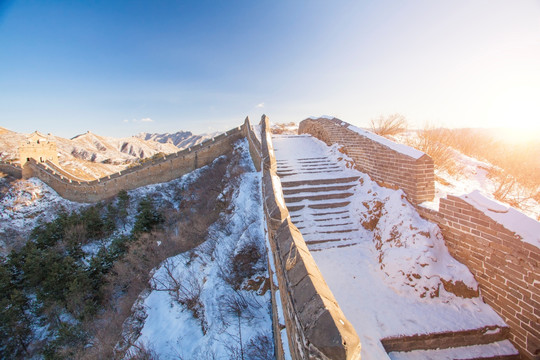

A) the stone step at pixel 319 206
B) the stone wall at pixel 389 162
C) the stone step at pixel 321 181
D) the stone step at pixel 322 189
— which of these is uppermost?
the stone wall at pixel 389 162

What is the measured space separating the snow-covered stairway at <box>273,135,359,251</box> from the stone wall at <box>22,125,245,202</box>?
11.6 m

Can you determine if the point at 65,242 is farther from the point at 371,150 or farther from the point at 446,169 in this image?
the point at 446,169

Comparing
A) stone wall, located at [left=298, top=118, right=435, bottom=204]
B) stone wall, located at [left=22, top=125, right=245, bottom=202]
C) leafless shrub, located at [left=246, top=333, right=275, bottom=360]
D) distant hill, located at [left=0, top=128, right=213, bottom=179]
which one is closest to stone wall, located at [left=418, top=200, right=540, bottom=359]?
stone wall, located at [left=298, top=118, right=435, bottom=204]

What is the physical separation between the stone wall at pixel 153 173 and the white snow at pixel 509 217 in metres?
16.0

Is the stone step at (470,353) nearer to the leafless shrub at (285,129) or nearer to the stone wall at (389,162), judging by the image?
the stone wall at (389,162)

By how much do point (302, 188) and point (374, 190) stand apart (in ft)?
5.89

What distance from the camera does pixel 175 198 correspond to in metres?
17.0

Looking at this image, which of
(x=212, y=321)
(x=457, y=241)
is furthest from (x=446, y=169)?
(x=212, y=321)

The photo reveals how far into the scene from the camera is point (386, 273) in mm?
3812

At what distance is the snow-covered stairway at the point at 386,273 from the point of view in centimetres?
282

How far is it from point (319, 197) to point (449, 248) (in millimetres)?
2760

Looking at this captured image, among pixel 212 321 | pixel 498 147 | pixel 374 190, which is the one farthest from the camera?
pixel 498 147

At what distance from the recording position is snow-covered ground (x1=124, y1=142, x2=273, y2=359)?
394 centimetres

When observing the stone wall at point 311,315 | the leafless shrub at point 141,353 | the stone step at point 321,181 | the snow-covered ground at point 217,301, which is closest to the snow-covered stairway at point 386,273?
the stone step at point 321,181
